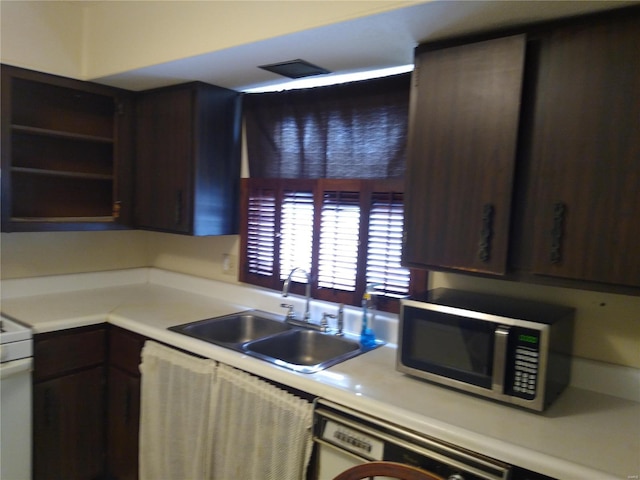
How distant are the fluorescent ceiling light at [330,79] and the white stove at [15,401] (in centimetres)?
161

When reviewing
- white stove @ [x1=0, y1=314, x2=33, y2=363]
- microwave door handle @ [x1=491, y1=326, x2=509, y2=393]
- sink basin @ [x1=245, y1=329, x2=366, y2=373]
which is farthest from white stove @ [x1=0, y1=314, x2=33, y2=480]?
microwave door handle @ [x1=491, y1=326, x2=509, y2=393]

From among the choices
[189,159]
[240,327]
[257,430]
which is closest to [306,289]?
[240,327]

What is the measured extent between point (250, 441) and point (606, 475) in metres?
1.14

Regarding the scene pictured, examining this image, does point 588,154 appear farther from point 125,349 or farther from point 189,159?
point 125,349

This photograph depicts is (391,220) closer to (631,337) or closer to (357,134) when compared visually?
(357,134)

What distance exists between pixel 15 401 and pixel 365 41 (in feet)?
6.73

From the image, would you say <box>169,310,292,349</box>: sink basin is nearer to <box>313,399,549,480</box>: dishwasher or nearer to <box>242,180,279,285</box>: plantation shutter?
<box>242,180,279,285</box>: plantation shutter

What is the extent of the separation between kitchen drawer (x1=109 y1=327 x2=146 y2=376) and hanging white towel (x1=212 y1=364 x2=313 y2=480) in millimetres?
586

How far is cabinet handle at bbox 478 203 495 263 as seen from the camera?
58.2 inches

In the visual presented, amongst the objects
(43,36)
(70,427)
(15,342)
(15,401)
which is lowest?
(70,427)

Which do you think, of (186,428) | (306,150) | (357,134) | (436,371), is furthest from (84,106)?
(436,371)

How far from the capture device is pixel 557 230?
1372 mm

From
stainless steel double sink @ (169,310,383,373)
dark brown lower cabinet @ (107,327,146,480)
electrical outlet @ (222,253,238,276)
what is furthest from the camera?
electrical outlet @ (222,253,238,276)

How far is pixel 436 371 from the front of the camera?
5.09 ft
